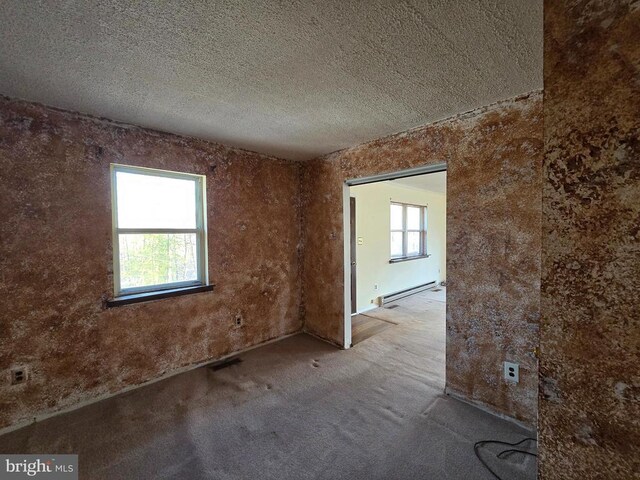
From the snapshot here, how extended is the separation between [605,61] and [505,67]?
1.17 metres

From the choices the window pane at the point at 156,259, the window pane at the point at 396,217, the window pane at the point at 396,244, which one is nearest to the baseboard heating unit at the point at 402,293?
the window pane at the point at 396,244

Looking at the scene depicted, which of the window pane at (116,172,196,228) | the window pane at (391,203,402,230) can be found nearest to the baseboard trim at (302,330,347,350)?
the window pane at (116,172,196,228)

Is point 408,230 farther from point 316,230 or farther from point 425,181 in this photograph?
point 316,230

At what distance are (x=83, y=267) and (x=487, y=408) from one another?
3.36 metres

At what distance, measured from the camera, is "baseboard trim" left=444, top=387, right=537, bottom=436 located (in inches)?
73.8

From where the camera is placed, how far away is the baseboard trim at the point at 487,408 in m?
1.87

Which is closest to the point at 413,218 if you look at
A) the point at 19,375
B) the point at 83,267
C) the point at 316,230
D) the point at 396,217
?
the point at 396,217

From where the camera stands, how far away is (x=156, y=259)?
2.57 metres

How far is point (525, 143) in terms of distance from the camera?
183 centimetres

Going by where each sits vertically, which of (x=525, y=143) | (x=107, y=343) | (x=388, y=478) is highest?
(x=525, y=143)

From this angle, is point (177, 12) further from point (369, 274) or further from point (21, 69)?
point (369, 274)

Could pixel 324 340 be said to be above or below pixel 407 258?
below

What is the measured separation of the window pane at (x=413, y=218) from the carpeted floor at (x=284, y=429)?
145 inches

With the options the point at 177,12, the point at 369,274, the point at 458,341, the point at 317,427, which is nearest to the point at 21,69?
the point at 177,12
